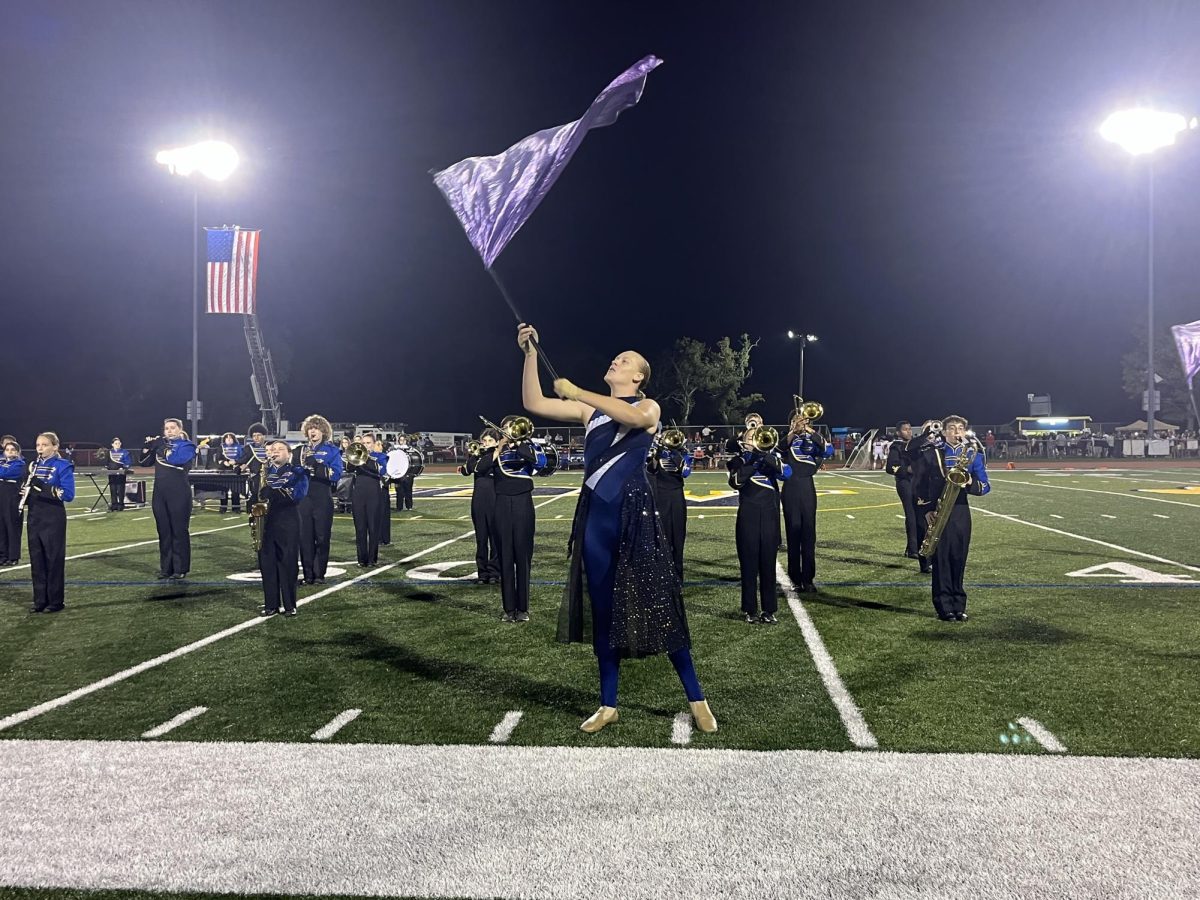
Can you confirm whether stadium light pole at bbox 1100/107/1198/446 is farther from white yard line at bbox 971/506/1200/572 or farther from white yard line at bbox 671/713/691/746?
white yard line at bbox 671/713/691/746

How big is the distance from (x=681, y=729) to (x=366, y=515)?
705 cm

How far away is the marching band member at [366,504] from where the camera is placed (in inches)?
394

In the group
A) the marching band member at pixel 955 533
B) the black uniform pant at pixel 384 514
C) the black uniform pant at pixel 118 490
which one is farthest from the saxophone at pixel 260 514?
the black uniform pant at pixel 118 490

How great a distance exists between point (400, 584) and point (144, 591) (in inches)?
109

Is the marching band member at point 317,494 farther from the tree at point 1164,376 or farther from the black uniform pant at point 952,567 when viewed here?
the tree at point 1164,376

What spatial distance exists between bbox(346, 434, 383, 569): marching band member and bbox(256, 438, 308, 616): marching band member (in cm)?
267

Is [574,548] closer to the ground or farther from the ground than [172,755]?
farther from the ground

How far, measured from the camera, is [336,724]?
413cm

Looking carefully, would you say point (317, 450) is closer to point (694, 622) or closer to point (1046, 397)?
point (694, 622)

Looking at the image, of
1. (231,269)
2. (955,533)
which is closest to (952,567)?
(955,533)

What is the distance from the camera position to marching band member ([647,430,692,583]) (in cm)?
816

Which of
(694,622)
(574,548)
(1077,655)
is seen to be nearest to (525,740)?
(574,548)

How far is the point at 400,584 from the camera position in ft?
28.5

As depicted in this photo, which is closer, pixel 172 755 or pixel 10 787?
pixel 10 787
